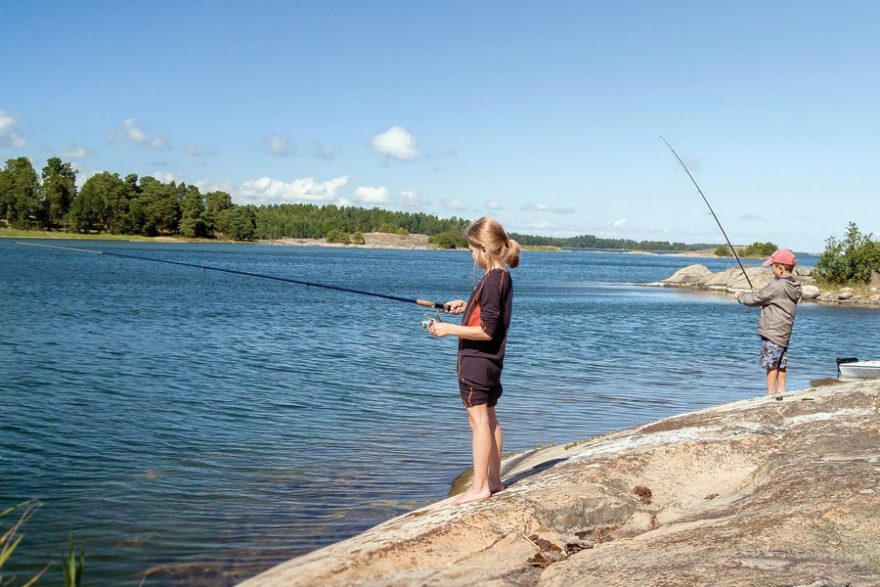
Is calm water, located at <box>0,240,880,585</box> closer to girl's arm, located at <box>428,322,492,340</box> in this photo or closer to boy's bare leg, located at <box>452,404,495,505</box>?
boy's bare leg, located at <box>452,404,495,505</box>

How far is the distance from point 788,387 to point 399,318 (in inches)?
668

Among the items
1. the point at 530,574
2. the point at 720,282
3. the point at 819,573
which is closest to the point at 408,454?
the point at 530,574

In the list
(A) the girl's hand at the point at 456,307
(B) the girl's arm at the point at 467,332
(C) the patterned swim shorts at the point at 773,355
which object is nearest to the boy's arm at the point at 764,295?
(C) the patterned swim shorts at the point at 773,355

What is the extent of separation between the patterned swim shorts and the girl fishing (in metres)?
5.46

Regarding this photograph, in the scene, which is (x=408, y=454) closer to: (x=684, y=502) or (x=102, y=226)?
(x=684, y=502)

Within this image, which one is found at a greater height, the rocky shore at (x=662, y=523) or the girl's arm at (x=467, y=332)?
the girl's arm at (x=467, y=332)

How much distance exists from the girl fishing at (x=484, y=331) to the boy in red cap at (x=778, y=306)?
527 centimetres

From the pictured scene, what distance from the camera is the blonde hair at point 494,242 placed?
20.5 feet

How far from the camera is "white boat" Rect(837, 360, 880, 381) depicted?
1506cm

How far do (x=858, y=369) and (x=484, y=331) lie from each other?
11.8 metres

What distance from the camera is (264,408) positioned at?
13773 millimetres

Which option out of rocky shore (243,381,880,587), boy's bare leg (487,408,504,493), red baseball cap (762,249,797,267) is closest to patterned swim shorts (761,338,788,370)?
red baseball cap (762,249,797,267)

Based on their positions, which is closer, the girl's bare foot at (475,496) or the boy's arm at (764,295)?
the girl's bare foot at (475,496)

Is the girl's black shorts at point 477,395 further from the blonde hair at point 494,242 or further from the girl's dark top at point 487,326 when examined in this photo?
the blonde hair at point 494,242
